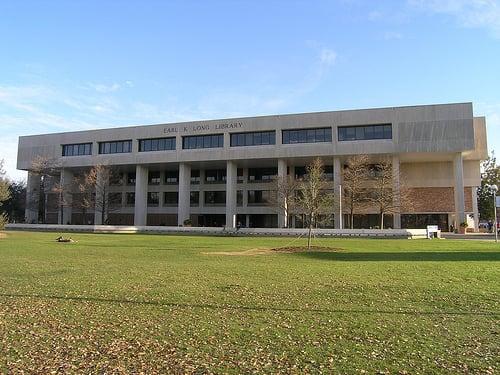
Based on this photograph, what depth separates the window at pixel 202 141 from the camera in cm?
6781

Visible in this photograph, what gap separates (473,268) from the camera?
16156 mm

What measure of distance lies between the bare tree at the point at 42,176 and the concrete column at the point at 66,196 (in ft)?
5.56

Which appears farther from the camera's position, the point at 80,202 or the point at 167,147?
the point at 80,202

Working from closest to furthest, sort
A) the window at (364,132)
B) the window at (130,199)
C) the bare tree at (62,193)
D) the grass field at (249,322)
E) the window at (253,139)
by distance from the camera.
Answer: the grass field at (249,322), the window at (364,132), the window at (253,139), the bare tree at (62,193), the window at (130,199)

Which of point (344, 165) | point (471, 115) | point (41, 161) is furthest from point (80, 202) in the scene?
point (471, 115)

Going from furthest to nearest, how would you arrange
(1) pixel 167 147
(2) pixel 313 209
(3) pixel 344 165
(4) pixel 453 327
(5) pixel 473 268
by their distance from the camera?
1. (1) pixel 167 147
2. (3) pixel 344 165
3. (2) pixel 313 209
4. (5) pixel 473 268
5. (4) pixel 453 327

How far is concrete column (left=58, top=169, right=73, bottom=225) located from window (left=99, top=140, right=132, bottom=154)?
8.77m

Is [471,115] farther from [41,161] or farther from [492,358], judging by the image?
[41,161]

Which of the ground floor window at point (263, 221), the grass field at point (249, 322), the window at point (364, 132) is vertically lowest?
the grass field at point (249, 322)

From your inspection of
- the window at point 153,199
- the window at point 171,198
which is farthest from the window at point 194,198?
the window at point 153,199

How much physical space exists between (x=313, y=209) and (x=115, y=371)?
89.3ft

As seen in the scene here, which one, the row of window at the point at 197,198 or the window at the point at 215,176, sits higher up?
the window at the point at 215,176

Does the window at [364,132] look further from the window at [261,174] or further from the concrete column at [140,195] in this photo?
the concrete column at [140,195]

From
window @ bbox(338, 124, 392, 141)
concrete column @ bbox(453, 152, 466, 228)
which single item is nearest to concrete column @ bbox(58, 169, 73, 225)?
window @ bbox(338, 124, 392, 141)
